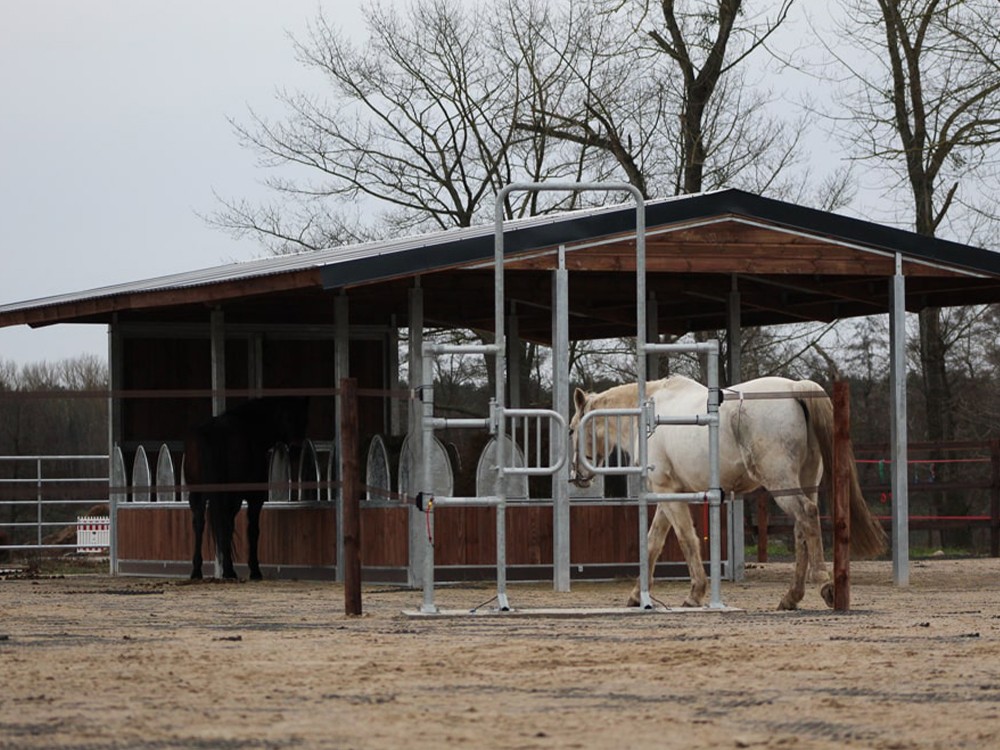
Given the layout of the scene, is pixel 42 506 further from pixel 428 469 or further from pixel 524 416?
pixel 524 416

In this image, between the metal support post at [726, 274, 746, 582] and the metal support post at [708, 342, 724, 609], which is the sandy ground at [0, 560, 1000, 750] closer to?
the metal support post at [708, 342, 724, 609]

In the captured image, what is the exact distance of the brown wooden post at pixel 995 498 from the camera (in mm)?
21438

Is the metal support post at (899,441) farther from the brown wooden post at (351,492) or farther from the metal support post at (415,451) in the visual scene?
the brown wooden post at (351,492)

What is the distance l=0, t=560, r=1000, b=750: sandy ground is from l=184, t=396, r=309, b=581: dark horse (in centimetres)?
387

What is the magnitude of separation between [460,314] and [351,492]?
874cm

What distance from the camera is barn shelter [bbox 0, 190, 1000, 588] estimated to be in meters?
13.9

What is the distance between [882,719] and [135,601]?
26.0ft

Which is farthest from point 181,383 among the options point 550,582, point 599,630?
point 599,630

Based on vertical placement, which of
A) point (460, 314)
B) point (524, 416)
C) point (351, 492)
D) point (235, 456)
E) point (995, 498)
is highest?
point (460, 314)

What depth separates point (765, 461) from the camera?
1202cm

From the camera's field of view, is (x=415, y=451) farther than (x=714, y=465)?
Yes

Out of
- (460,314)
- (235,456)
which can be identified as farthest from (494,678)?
(460,314)

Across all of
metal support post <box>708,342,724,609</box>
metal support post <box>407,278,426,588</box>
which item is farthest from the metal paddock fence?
metal support post <box>708,342,724,609</box>

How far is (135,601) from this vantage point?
12.7 metres
